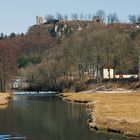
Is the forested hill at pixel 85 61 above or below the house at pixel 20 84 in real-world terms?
above

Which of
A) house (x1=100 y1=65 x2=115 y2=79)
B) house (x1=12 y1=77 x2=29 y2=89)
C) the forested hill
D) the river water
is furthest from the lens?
house (x1=12 y1=77 x2=29 y2=89)

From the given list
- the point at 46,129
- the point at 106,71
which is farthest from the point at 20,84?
the point at 46,129

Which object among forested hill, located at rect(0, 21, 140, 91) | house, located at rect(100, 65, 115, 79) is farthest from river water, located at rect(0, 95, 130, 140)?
house, located at rect(100, 65, 115, 79)

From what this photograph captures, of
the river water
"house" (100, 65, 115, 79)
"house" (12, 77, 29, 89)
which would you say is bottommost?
the river water

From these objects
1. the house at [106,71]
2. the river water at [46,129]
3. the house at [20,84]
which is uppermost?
the house at [106,71]

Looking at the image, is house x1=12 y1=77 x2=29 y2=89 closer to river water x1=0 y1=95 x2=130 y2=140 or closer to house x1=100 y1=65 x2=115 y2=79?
house x1=100 y1=65 x2=115 y2=79

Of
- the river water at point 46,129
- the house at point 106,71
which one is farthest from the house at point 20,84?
the river water at point 46,129

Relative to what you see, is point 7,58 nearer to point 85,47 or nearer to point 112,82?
point 85,47

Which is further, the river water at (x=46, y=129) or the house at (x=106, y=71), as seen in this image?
the house at (x=106, y=71)

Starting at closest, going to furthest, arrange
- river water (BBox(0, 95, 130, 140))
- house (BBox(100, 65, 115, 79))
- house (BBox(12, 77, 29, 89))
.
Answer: river water (BBox(0, 95, 130, 140)), house (BBox(100, 65, 115, 79)), house (BBox(12, 77, 29, 89))

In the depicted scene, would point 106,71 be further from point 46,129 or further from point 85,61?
point 46,129

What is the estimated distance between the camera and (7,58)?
471ft

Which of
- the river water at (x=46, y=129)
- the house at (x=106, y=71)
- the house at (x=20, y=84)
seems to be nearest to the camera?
the river water at (x=46, y=129)

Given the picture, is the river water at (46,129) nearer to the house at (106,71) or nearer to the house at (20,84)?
the house at (106,71)
